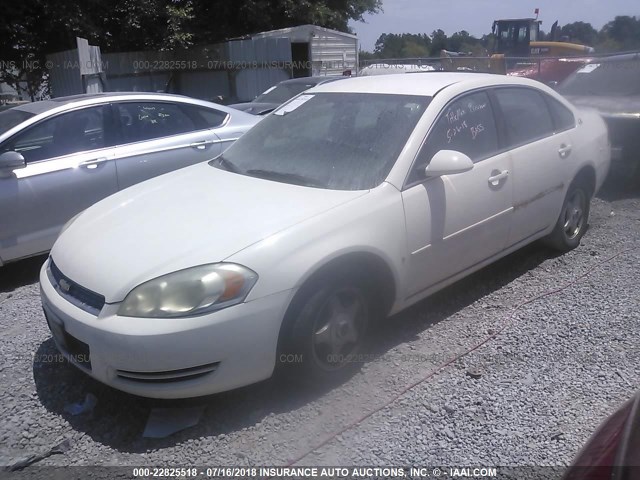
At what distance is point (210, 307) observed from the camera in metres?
2.78

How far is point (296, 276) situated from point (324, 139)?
1272 millimetres

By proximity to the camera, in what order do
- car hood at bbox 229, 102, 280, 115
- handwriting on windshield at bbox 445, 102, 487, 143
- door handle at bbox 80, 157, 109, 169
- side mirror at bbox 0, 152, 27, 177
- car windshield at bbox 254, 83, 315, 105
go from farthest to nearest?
car windshield at bbox 254, 83, 315, 105, car hood at bbox 229, 102, 280, 115, door handle at bbox 80, 157, 109, 169, side mirror at bbox 0, 152, 27, 177, handwriting on windshield at bbox 445, 102, 487, 143

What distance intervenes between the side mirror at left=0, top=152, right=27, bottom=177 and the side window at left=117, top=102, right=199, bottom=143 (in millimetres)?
1040

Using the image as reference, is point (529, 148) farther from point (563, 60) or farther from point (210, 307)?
point (563, 60)

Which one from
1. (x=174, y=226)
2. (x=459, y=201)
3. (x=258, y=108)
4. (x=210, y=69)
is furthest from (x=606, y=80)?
(x=210, y=69)

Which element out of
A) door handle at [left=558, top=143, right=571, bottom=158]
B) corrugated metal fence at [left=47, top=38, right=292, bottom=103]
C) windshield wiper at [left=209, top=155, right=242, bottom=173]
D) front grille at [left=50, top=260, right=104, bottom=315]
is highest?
corrugated metal fence at [left=47, top=38, right=292, bottom=103]

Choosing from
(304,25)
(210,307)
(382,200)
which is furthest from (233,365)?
(304,25)

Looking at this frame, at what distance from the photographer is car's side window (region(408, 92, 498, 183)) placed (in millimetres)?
3684

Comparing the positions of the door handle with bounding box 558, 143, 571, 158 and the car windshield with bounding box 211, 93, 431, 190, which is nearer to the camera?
the car windshield with bounding box 211, 93, 431, 190

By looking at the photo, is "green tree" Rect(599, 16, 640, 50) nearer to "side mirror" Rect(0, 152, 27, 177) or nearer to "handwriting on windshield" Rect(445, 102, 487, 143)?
"handwriting on windshield" Rect(445, 102, 487, 143)

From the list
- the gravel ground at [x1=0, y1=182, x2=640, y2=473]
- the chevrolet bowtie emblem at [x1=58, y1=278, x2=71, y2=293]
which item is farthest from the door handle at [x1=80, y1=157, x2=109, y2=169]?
the chevrolet bowtie emblem at [x1=58, y1=278, x2=71, y2=293]

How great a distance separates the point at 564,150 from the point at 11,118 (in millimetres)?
4669

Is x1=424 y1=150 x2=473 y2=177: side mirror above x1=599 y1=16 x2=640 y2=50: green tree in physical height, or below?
below

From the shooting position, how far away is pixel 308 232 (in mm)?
3059
